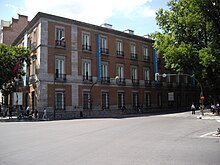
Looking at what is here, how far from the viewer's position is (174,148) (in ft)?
33.5

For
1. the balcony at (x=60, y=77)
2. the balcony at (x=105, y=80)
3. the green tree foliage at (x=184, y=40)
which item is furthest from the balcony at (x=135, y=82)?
the balcony at (x=60, y=77)

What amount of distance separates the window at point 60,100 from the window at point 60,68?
78.4 inches

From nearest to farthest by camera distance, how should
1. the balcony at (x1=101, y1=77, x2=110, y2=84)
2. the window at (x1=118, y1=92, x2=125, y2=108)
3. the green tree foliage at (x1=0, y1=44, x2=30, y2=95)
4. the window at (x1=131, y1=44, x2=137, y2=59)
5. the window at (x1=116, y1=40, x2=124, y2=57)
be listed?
1. the green tree foliage at (x1=0, y1=44, x2=30, y2=95)
2. the balcony at (x1=101, y1=77, x2=110, y2=84)
3. the window at (x1=118, y1=92, x2=125, y2=108)
4. the window at (x1=116, y1=40, x2=124, y2=57)
5. the window at (x1=131, y1=44, x2=137, y2=59)

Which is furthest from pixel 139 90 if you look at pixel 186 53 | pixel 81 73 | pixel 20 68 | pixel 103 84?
pixel 20 68

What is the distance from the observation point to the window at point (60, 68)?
34062 millimetres

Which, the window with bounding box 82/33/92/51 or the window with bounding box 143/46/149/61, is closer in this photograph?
the window with bounding box 82/33/92/51

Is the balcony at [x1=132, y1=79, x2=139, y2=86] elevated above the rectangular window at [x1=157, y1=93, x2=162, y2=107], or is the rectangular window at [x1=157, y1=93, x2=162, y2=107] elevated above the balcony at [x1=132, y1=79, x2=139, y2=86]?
the balcony at [x1=132, y1=79, x2=139, y2=86]

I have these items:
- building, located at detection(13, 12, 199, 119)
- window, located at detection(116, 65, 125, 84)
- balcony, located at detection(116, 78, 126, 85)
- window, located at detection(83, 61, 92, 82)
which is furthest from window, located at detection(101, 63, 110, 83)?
window, located at detection(83, 61, 92, 82)

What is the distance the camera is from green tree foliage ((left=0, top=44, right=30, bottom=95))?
106ft

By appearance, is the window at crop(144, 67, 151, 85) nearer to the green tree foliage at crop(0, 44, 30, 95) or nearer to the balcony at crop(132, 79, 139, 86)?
the balcony at crop(132, 79, 139, 86)

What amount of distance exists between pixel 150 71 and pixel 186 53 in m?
17.9

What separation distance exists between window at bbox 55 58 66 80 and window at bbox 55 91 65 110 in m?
1.99

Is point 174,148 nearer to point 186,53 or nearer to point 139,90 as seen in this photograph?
point 186,53

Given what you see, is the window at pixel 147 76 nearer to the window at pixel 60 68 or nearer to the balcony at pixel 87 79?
the balcony at pixel 87 79
